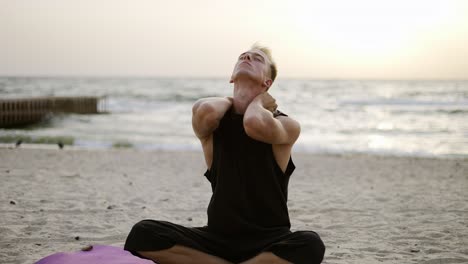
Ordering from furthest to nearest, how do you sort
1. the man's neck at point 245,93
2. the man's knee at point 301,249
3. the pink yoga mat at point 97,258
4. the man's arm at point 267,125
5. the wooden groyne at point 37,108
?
the wooden groyne at point 37,108, the pink yoga mat at point 97,258, the man's neck at point 245,93, the man's knee at point 301,249, the man's arm at point 267,125

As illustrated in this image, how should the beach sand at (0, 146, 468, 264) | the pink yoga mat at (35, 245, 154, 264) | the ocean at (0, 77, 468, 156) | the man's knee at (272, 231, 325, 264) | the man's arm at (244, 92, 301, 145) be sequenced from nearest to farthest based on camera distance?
the man's arm at (244, 92, 301, 145) → the man's knee at (272, 231, 325, 264) → the pink yoga mat at (35, 245, 154, 264) → the beach sand at (0, 146, 468, 264) → the ocean at (0, 77, 468, 156)

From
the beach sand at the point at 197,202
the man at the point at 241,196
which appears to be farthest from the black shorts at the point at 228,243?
the beach sand at the point at 197,202

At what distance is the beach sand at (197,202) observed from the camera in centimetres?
516

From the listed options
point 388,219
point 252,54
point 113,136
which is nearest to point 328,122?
point 113,136

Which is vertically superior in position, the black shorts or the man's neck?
the man's neck

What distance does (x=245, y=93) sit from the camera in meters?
3.20

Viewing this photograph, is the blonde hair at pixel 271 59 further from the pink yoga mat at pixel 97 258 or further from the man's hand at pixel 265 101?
the pink yoga mat at pixel 97 258

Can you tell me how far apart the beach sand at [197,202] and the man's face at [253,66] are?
2392mm

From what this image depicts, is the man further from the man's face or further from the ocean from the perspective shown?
the ocean

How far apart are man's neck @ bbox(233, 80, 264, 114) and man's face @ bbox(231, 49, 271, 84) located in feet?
0.18

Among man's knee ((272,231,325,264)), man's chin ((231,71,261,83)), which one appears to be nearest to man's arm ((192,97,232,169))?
man's chin ((231,71,261,83))

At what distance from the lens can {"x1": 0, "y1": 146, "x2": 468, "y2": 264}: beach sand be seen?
203 inches

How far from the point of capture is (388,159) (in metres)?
13.3

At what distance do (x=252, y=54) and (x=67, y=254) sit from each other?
1.97m
